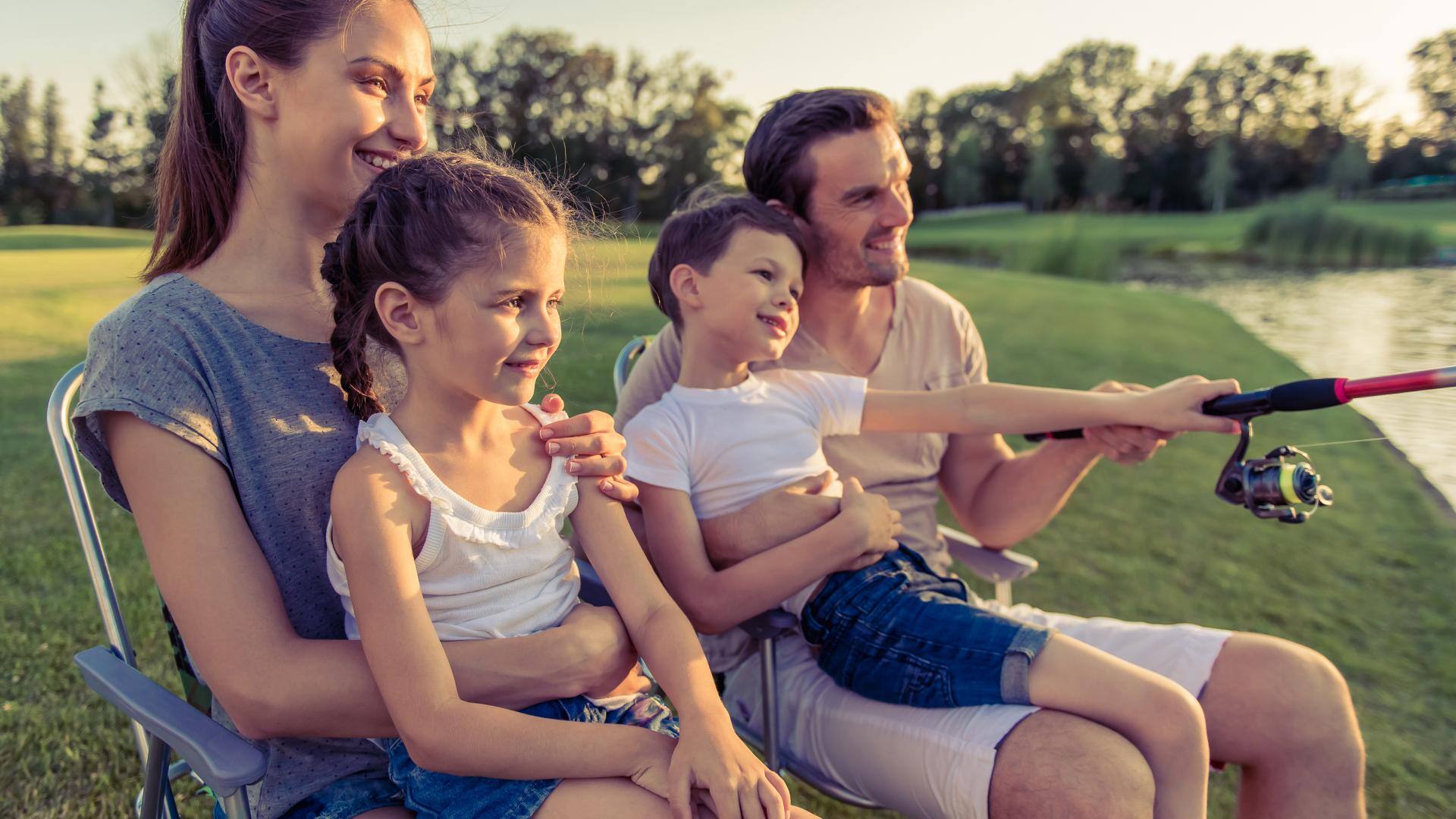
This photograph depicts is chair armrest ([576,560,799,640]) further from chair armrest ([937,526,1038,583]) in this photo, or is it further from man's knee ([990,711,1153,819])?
chair armrest ([937,526,1038,583])

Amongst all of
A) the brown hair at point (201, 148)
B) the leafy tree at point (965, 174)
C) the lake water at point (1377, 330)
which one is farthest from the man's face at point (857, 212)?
the leafy tree at point (965, 174)

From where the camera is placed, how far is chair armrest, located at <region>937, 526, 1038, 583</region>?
2.54m

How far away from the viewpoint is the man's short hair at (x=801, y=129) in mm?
2627

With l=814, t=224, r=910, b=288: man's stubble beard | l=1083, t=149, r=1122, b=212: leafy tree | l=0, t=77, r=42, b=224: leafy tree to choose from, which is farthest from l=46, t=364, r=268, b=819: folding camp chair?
l=1083, t=149, r=1122, b=212: leafy tree

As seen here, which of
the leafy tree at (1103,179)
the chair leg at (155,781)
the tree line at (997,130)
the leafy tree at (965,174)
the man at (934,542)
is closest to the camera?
the chair leg at (155,781)

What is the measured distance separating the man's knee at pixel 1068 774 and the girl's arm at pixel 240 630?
2.77 ft

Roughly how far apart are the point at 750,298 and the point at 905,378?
65cm

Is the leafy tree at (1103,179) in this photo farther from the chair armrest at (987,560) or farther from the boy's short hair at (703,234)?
the boy's short hair at (703,234)

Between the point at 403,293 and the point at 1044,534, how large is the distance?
16.5ft

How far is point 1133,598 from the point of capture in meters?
4.93

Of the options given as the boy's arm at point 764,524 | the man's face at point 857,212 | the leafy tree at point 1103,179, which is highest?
the leafy tree at point 1103,179

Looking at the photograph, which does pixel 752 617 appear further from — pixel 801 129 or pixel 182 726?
pixel 801 129

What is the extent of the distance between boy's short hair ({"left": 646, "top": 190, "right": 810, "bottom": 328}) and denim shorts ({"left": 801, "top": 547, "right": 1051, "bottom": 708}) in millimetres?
773

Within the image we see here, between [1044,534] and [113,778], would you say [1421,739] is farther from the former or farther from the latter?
[113,778]
